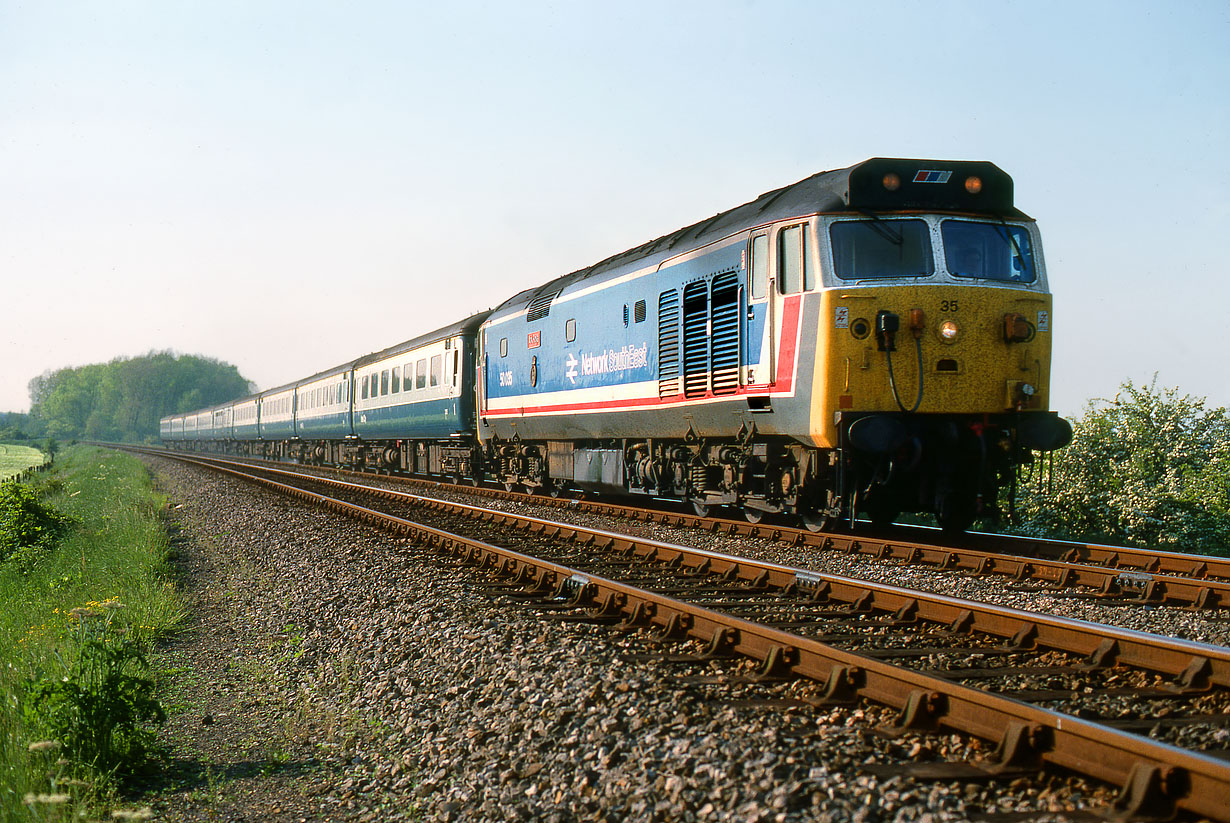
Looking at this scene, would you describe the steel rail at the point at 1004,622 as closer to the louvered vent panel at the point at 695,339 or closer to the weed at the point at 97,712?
the louvered vent panel at the point at 695,339

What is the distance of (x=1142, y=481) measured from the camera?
12.7 metres

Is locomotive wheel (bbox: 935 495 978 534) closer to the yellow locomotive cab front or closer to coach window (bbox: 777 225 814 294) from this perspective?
the yellow locomotive cab front

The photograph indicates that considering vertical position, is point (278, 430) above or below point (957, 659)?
above

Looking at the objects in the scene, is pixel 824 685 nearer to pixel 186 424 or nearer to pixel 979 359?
pixel 979 359

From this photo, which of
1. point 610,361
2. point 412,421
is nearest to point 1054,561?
point 610,361

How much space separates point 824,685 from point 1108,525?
10.6 metres

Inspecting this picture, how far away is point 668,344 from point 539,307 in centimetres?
480

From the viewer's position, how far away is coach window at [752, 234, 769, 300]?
375 inches

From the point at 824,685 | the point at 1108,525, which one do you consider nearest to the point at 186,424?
the point at 1108,525

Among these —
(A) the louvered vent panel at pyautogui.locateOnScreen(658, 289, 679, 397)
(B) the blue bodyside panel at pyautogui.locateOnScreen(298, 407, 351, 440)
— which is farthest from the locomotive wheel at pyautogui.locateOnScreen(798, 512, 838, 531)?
(B) the blue bodyside panel at pyautogui.locateOnScreen(298, 407, 351, 440)

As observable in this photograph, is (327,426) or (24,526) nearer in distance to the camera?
(24,526)

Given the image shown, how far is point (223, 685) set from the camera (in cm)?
624

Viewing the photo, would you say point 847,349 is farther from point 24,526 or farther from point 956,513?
point 24,526

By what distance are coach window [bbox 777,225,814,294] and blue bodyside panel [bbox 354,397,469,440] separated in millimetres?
11959
